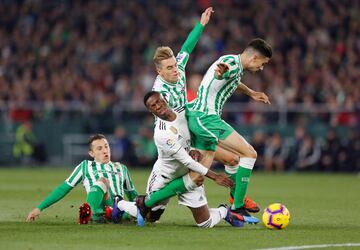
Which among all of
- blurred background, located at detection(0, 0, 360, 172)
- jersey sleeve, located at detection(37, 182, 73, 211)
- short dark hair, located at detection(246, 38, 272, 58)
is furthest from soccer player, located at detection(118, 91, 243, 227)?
blurred background, located at detection(0, 0, 360, 172)

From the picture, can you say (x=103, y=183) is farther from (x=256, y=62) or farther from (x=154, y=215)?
(x=256, y=62)

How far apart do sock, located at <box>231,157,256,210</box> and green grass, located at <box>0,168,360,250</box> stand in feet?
1.15

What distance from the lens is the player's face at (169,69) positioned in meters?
10.9

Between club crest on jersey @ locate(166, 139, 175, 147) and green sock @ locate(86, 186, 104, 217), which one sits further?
green sock @ locate(86, 186, 104, 217)

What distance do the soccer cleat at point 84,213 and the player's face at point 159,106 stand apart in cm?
141

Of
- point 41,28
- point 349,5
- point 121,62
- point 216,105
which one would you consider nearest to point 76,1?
point 41,28

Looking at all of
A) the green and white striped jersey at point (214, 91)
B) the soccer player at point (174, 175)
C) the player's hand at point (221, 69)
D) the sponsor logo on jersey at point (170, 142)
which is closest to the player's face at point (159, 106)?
the soccer player at point (174, 175)

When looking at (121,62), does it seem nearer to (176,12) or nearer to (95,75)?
(95,75)

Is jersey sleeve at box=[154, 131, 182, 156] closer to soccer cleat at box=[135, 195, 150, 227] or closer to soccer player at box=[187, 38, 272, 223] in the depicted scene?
soccer player at box=[187, 38, 272, 223]

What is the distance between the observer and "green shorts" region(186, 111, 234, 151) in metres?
11.0

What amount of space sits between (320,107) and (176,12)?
6717 mm

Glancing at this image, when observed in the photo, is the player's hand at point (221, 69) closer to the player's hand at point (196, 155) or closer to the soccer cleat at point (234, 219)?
the player's hand at point (196, 155)

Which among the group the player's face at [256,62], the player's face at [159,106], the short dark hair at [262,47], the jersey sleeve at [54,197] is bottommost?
the jersey sleeve at [54,197]

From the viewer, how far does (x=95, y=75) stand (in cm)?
2800
